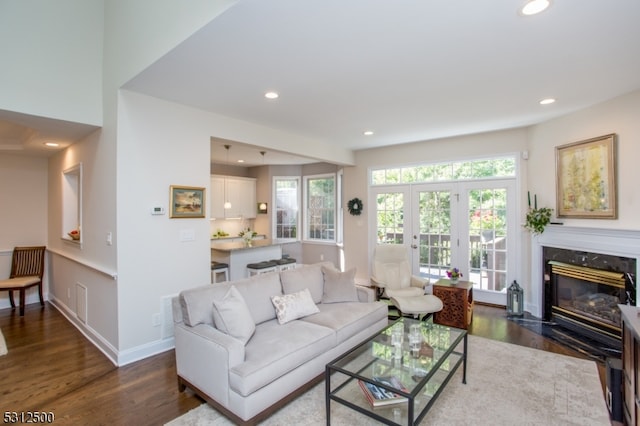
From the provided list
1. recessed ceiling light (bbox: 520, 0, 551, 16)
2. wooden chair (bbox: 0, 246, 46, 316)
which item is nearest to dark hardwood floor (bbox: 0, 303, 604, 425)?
wooden chair (bbox: 0, 246, 46, 316)

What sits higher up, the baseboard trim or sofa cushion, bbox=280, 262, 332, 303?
sofa cushion, bbox=280, 262, 332, 303

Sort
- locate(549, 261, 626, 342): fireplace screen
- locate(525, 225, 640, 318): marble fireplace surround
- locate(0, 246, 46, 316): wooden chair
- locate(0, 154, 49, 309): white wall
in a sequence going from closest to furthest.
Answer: locate(525, 225, 640, 318): marble fireplace surround → locate(549, 261, 626, 342): fireplace screen → locate(0, 246, 46, 316): wooden chair → locate(0, 154, 49, 309): white wall

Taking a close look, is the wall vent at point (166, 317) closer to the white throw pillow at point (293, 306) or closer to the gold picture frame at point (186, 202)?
the gold picture frame at point (186, 202)

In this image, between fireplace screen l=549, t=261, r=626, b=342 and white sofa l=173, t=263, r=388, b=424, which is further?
fireplace screen l=549, t=261, r=626, b=342

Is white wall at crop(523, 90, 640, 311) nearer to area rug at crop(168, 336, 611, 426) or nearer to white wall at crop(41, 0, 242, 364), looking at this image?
area rug at crop(168, 336, 611, 426)

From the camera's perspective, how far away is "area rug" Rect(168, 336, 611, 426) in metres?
2.26

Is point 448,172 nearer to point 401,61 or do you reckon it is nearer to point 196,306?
point 401,61

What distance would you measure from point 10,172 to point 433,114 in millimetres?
6759

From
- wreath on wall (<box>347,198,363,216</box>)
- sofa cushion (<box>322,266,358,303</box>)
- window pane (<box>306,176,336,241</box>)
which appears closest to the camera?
sofa cushion (<box>322,266,358,303</box>)

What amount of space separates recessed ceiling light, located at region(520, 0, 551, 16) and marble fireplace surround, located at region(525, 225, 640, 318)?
9.00 feet

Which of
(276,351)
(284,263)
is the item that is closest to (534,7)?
(276,351)

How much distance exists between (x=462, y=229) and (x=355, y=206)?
204cm

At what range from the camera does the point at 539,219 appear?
4.30 metres

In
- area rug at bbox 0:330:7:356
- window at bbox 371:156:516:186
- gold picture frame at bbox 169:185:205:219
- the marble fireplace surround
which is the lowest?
area rug at bbox 0:330:7:356
